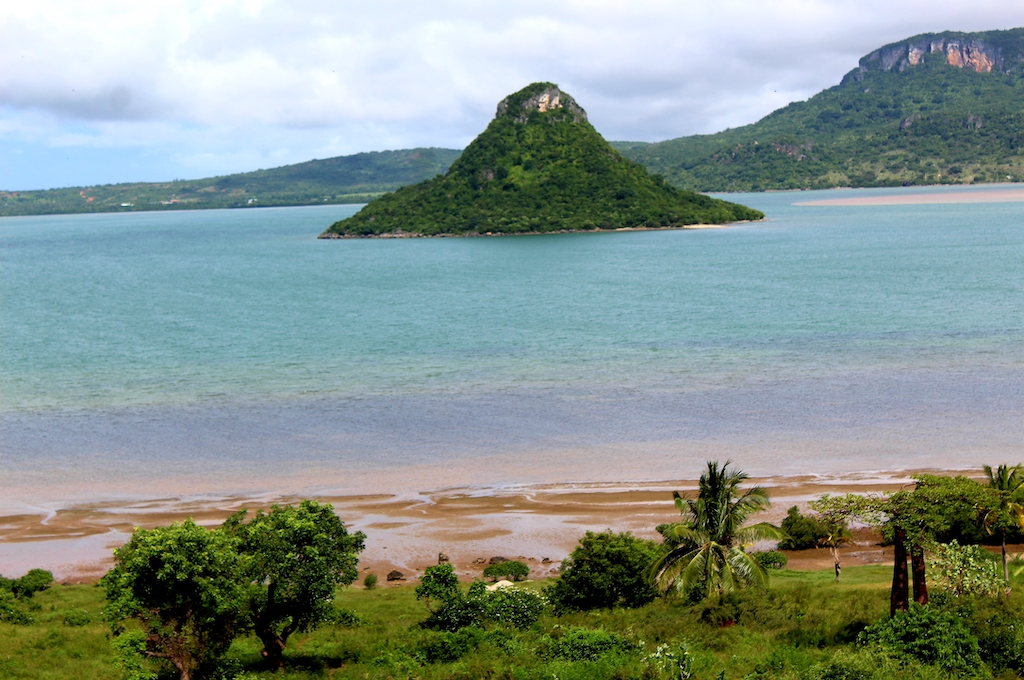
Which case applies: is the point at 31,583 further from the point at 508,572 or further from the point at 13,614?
the point at 508,572

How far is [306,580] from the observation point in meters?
20.9

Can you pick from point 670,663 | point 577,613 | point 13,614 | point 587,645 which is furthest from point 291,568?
point 13,614

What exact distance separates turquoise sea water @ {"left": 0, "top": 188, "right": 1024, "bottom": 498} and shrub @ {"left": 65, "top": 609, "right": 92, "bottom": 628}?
12028mm

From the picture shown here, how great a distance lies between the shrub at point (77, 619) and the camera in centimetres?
2528

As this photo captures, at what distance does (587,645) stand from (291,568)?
695 centimetres

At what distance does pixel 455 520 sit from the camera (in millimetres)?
34250

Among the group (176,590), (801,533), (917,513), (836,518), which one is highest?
(917,513)

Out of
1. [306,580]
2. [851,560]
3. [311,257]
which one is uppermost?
[311,257]

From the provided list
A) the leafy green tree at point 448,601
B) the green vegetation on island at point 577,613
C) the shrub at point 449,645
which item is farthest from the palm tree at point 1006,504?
the shrub at point 449,645

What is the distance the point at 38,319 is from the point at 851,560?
7942 cm

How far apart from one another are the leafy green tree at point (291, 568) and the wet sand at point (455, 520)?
8349mm

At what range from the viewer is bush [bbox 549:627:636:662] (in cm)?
2114

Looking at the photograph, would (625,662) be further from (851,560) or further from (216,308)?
(216,308)

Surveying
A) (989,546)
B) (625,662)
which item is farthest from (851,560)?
(625,662)
